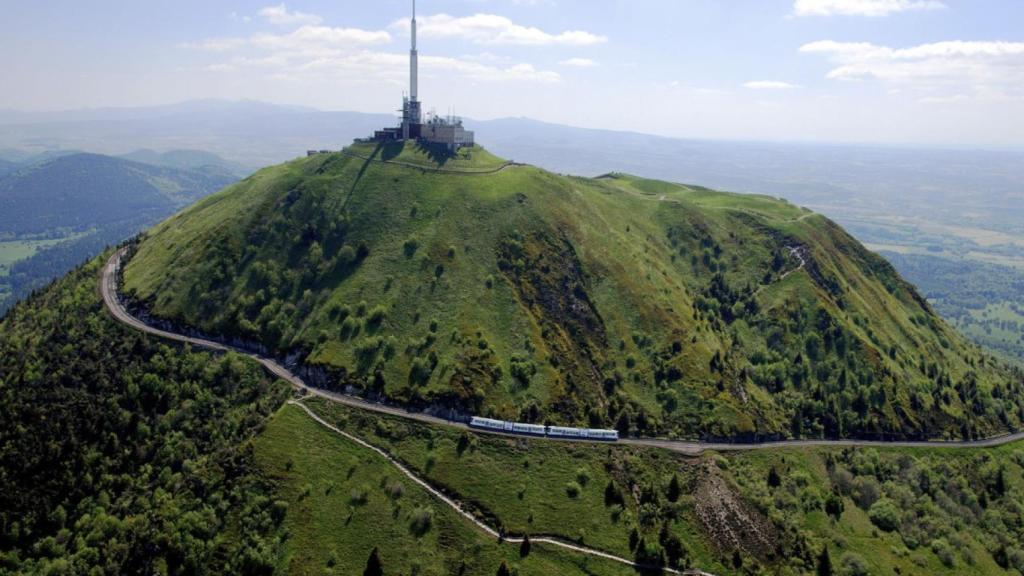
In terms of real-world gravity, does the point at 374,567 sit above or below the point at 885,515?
above

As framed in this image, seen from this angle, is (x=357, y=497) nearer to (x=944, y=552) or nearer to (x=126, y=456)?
(x=126, y=456)

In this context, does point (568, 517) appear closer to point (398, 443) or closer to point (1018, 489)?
point (398, 443)

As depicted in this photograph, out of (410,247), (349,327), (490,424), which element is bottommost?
(490,424)

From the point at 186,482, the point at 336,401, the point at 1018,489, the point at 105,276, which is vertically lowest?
the point at 1018,489

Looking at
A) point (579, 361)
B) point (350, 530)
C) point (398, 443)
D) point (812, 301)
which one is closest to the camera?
point (350, 530)

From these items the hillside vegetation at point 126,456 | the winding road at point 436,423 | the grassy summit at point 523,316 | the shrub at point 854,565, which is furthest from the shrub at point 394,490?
the shrub at point 854,565

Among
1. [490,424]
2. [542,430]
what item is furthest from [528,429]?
[490,424]

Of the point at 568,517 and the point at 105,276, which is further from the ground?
the point at 105,276

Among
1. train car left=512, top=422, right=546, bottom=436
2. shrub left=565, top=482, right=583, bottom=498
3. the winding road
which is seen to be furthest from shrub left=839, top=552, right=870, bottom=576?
train car left=512, top=422, right=546, bottom=436

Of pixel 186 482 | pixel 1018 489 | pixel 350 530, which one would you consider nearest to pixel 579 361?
pixel 350 530
